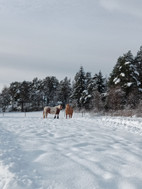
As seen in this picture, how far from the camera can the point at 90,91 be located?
124 feet

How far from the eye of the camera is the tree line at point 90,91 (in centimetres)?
2569

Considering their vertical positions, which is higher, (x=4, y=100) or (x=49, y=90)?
(x=49, y=90)

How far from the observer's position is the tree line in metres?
25.7

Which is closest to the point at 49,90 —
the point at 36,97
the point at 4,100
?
the point at 36,97

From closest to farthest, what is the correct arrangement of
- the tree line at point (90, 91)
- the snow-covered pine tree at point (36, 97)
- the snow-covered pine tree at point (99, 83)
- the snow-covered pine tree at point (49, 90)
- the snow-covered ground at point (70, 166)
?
the snow-covered ground at point (70, 166) → the tree line at point (90, 91) → the snow-covered pine tree at point (99, 83) → the snow-covered pine tree at point (36, 97) → the snow-covered pine tree at point (49, 90)

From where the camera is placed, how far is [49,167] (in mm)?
3148

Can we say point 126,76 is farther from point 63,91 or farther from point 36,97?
point 36,97

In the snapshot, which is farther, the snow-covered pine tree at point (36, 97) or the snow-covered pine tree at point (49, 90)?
the snow-covered pine tree at point (49, 90)

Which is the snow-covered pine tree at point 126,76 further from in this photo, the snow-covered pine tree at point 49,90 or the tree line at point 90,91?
the snow-covered pine tree at point 49,90

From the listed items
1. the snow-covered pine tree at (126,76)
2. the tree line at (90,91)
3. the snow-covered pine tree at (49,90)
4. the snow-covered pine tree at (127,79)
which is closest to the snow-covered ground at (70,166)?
the tree line at (90,91)

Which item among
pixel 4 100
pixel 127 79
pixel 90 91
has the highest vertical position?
pixel 127 79

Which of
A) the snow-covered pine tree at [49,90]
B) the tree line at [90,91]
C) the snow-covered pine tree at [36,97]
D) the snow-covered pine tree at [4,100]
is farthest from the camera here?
the snow-covered pine tree at [49,90]

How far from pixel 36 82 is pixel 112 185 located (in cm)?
6261

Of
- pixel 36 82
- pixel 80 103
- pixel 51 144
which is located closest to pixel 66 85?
pixel 36 82
